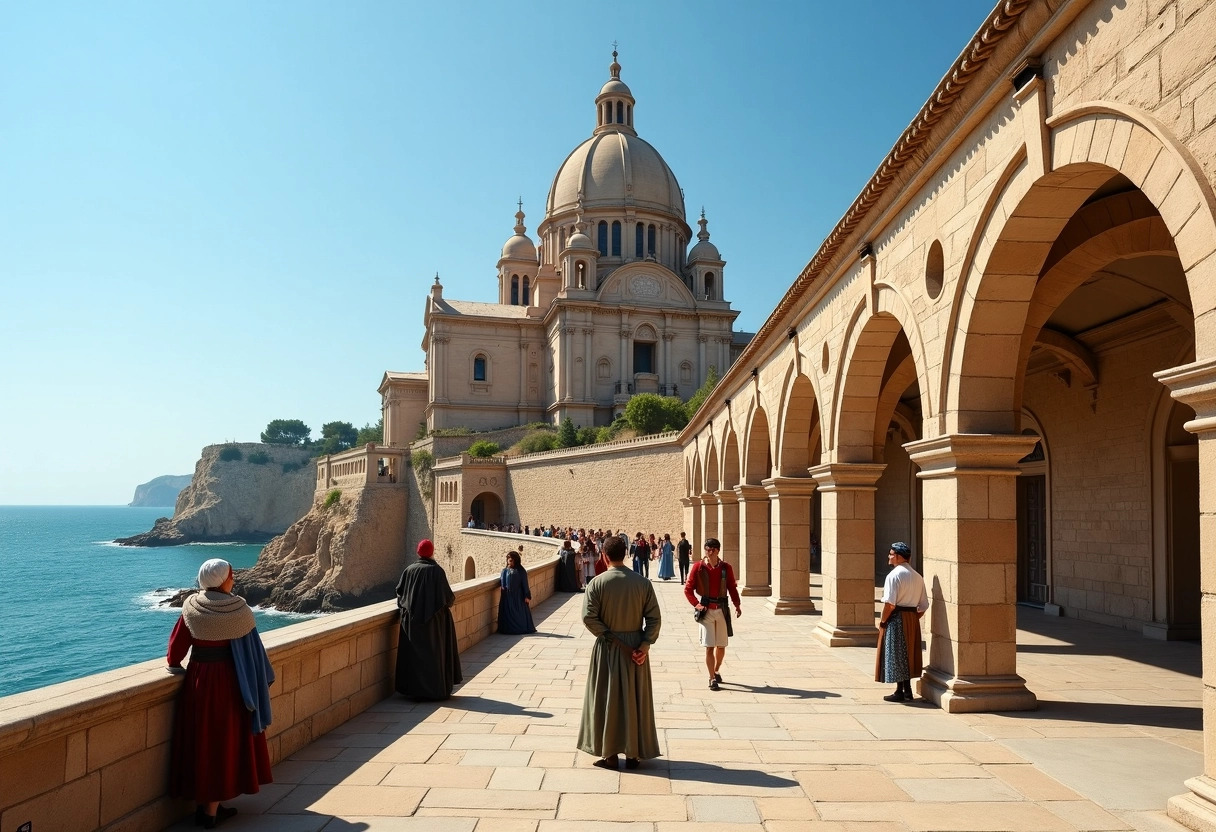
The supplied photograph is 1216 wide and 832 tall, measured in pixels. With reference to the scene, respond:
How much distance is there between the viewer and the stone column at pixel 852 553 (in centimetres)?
1127

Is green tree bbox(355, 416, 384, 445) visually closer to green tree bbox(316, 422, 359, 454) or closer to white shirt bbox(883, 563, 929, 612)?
green tree bbox(316, 422, 359, 454)

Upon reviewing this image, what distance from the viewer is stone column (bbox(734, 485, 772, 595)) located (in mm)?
17203

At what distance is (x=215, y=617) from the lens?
488 centimetres

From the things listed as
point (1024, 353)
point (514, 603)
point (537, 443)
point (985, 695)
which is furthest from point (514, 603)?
point (537, 443)

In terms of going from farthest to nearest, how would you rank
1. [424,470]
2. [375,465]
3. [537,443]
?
[375,465]
[424,470]
[537,443]

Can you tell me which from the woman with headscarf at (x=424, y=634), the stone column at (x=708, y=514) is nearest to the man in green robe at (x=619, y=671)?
the woman with headscarf at (x=424, y=634)

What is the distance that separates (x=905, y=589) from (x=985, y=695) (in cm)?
107

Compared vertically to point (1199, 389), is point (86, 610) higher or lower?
lower

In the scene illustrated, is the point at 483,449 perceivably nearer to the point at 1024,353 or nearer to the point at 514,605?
the point at 514,605

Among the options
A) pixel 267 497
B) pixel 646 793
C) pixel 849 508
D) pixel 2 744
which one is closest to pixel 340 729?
pixel 646 793

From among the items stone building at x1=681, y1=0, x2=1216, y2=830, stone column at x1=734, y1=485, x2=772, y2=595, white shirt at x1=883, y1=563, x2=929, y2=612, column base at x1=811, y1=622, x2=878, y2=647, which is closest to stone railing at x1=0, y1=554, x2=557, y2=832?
white shirt at x1=883, y1=563, x2=929, y2=612

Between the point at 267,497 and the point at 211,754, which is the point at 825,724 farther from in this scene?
the point at 267,497

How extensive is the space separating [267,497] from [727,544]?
101224 mm

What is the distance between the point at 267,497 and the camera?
110250 millimetres
